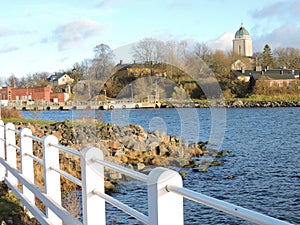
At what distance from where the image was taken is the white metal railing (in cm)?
217

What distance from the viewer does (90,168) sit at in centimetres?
385

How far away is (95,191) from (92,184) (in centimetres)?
7

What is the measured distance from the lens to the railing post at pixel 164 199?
2.36 meters

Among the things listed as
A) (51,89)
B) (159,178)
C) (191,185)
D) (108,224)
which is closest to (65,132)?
(191,185)

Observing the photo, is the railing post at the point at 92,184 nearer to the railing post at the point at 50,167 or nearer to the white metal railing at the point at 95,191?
the white metal railing at the point at 95,191

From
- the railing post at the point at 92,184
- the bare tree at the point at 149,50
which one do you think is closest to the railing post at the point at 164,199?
the railing post at the point at 92,184

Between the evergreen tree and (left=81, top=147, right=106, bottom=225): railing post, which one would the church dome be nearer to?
the evergreen tree

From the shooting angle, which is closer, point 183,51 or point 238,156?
point 183,51

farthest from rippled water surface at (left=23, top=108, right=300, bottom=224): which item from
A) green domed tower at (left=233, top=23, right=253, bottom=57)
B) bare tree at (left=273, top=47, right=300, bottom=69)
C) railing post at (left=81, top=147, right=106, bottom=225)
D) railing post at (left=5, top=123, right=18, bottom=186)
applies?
green domed tower at (left=233, top=23, right=253, bottom=57)

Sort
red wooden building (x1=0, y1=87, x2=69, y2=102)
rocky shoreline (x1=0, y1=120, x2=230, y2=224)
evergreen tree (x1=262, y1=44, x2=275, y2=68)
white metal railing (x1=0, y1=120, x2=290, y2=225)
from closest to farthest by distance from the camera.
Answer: white metal railing (x1=0, y1=120, x2=290, y2=225) → rocky shoreline (x1=0, y1=120, x2=230, y2=224) → red wooden building (x1=0, y1=87, x2=69, y2=102) → evergreen tree (x1=262, y1=44, x2=275, y2=68)

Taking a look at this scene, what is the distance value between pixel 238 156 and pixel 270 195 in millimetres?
8536

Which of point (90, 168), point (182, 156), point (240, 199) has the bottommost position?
point (240, 199)

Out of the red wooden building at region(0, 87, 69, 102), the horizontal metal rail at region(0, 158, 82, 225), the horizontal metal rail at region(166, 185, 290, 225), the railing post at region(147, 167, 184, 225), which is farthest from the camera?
the red wooden building at region(0, 87, 69, 102)

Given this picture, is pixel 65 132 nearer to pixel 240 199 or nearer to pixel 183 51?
pixel 240 199
